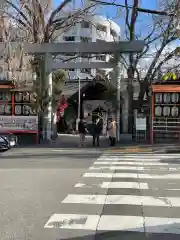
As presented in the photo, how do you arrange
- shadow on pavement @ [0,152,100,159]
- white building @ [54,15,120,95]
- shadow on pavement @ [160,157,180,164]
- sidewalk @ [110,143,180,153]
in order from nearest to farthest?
shadow on pavement @ [160,157,180,164], shadow on pavement @ [0,152,100,159], sidewalk @ [110,143,180,153], white building @ [54,15,120,95]

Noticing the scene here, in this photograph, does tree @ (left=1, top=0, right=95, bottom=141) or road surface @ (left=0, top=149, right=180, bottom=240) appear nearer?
road surface @ (left=0, top=149, right=180, bottom=240)

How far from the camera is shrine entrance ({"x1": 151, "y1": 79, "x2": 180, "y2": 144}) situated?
23.7 m

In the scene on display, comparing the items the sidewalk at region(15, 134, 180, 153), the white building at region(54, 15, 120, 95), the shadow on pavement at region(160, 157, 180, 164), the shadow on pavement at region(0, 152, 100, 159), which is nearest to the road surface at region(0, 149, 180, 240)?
the shadow on pavement at region(160, 157, 180, 164)

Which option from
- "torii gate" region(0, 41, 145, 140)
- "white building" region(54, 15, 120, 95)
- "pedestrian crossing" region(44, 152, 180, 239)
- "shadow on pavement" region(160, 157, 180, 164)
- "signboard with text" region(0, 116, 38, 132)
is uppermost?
"white building" region(54, 15, 120, 95)

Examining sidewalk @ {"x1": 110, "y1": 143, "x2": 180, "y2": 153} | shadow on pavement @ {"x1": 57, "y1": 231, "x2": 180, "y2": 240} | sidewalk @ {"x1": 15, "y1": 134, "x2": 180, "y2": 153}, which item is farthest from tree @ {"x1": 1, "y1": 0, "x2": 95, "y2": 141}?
shadow on pavement @ {"x1": 57, "y1": 231, "x2": 180, "y2": 240}

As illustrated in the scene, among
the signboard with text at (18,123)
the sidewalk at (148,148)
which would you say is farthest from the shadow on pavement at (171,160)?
the signboard with text at (18,123)

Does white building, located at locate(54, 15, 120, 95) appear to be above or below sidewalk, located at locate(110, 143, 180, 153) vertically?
above

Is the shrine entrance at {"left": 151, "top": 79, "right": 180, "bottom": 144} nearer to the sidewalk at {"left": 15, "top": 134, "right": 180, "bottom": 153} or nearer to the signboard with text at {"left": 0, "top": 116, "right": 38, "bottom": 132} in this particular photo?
the sidewalk at {"left": 15, "top": 134, "right": 180, "bottom": 153}

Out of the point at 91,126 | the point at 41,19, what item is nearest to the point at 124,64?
the point at 41,19

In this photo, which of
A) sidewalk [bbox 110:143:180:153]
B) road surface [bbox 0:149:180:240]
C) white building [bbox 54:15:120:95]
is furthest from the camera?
white building [bbox 54:15:120:95]

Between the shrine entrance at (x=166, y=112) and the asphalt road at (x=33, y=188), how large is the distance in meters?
6.78

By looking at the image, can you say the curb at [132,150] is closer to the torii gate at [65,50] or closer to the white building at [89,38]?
the torii gate at [65,50]

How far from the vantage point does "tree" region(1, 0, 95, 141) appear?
24.5 m

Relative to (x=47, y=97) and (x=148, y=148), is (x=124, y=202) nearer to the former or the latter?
(x=148, y=148)
